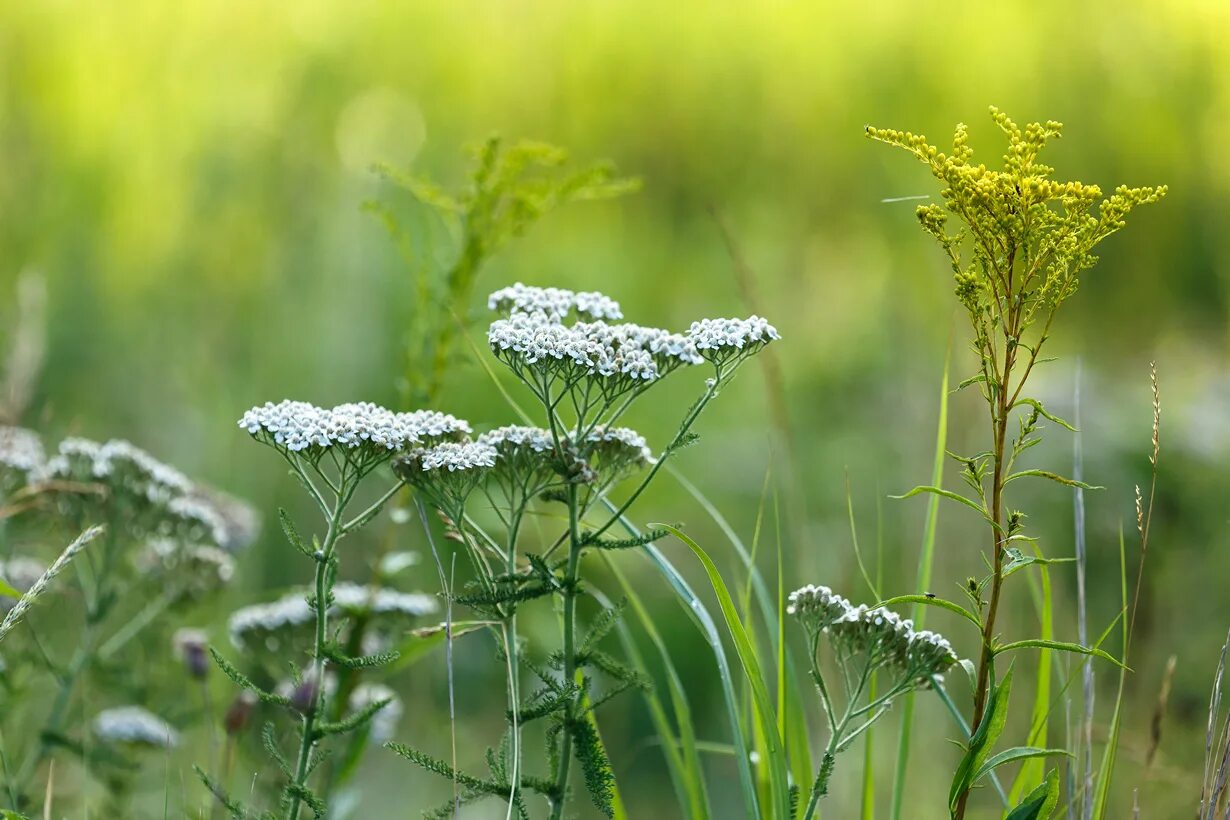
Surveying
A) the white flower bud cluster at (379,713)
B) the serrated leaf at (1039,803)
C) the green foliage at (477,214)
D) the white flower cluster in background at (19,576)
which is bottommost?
the serrated leaf at (1039,803)

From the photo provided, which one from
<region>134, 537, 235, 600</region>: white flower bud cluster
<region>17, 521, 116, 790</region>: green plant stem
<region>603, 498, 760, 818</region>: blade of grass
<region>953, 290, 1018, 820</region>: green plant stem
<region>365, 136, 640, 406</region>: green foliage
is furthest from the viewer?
<region>134, 537, 235, 600</region>: white flower bud cluster

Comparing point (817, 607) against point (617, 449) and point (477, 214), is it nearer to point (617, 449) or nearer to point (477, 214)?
point (617, 449)

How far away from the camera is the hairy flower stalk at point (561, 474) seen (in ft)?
5.51

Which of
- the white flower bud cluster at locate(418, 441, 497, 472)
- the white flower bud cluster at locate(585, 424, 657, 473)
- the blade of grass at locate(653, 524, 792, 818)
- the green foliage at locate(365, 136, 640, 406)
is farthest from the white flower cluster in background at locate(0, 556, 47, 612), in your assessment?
the blade of grass at locate(653, 524, 792, 818)

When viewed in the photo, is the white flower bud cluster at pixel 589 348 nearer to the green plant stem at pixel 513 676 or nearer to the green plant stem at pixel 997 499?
the green plant stem at pixel 513 676

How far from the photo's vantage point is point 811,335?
6859 mm

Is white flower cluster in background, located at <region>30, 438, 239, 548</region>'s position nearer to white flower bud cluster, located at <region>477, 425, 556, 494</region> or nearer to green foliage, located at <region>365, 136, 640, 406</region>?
green foliage, located at <region>365, 136, 640, 406</region>

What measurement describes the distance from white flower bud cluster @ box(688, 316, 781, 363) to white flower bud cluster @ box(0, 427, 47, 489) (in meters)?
1.58

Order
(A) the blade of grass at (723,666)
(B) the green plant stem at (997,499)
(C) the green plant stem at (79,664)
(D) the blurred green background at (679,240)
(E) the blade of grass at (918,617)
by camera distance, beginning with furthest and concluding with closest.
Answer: (D) the blurred green background at (679,240) → (C) the green plant stem at (79,664) → (E) the blade of grass at (918,617) → (A) the blade of grass at (723,666) → (B) the green plant stem at (997,499)

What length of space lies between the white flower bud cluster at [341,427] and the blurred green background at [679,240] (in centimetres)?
194

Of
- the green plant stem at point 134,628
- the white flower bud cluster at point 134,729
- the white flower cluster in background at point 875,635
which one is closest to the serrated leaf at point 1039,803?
the white flower cluster in background at point 875,635

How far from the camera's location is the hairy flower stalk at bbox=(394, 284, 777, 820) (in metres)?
1.68

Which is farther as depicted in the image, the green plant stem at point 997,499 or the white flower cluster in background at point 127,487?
the white flower cluster in background at point 127,487

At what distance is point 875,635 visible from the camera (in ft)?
5.74
